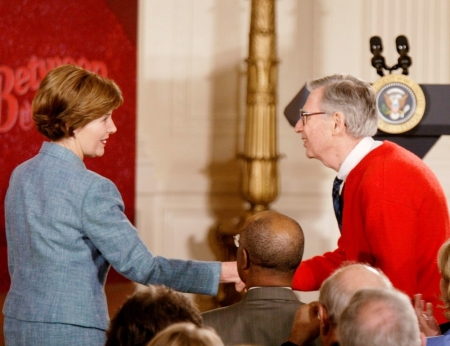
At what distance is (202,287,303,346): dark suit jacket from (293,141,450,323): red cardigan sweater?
39 cm

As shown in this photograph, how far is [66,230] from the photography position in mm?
2070

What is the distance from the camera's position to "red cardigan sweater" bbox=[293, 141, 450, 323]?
2.25 metres

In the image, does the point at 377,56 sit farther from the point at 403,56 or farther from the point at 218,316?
the point at 218,316

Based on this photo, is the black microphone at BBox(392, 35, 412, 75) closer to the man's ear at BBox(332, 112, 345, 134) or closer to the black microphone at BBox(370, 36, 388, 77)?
the black microphone at BBox(370, 36, 388, 77)

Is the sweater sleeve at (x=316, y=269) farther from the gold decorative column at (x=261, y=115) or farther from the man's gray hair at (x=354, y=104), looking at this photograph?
the gold decorative column at (x=261, y=115)

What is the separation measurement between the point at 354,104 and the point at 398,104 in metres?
0.80

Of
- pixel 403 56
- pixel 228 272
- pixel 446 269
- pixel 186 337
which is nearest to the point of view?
pixel 186 337

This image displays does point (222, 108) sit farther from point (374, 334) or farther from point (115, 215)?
point (374, 334)

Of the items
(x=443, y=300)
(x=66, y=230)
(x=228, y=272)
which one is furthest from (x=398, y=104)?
(x=66, y=230)

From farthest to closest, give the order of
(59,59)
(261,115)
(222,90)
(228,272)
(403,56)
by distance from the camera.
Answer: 1. (222,90)
2. (261,115)
3. (59,59)
4. (403,56)
5. (228,272)

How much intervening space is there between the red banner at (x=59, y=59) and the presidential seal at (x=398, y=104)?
5.98 ft

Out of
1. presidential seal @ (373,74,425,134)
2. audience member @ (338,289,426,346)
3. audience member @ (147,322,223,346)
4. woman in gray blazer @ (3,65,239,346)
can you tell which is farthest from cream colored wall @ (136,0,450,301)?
audience member @ (147,322,223,346)

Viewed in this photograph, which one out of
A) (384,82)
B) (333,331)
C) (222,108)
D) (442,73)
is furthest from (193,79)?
(333,331)

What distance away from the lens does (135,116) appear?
5.02m
